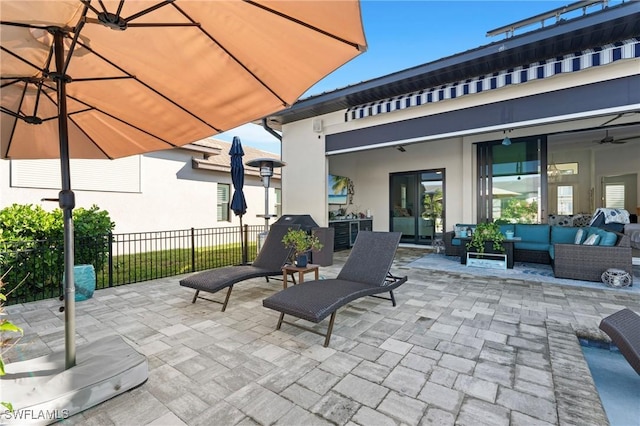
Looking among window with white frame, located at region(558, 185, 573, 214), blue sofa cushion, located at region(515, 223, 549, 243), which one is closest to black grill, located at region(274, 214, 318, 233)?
blue sofa cushion, located at region(515, 223, 549, 243)

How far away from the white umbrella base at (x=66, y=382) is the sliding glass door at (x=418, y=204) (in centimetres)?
945

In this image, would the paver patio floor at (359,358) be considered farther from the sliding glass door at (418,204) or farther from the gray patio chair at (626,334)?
the sliding glass door at (418,204)

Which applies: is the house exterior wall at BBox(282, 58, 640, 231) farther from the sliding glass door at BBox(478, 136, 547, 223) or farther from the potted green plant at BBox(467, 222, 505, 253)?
the potted green plant at BBox(467, 222, 505, 253)

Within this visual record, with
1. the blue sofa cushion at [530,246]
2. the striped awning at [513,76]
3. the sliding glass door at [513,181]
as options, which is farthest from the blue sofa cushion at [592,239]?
the striped awning at [513,76]

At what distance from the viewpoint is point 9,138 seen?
12.6 feet

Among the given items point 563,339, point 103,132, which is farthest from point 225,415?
point 103,132

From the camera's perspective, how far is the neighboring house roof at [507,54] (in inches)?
182

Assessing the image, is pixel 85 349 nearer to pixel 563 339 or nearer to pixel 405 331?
pixel 405 331

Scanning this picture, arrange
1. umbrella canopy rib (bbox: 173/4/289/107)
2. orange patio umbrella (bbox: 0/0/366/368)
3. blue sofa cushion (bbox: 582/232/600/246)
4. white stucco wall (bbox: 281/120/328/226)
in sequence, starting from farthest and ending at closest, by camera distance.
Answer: white stucco wall (bbox: 281/120/328/226), blue sofa cushion (bbox: 582/232/600/246), umbrella canopy rib (bbox: 173/4/289/107), orange patio umbrella (bbox: 0/0/366/368)

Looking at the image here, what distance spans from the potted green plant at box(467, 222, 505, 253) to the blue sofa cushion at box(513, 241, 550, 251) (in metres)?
0.77

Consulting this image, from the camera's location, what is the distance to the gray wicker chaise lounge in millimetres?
2969

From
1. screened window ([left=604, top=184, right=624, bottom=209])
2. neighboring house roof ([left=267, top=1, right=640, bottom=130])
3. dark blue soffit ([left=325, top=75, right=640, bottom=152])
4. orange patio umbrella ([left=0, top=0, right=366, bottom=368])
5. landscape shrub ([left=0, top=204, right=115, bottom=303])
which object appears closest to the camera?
orange patio umbrella ([left=0, top=0, right=366, bottom=368])

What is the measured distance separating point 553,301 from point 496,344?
2.16 metres

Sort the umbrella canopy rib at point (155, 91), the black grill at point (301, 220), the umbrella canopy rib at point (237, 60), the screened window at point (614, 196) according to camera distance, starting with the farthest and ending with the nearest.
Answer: the screened window at point (614, 196), the black grill at point (301, 220), the umbrella canopy rib at point (155, 91), the umbrella canopy rib at point (237, 60)
